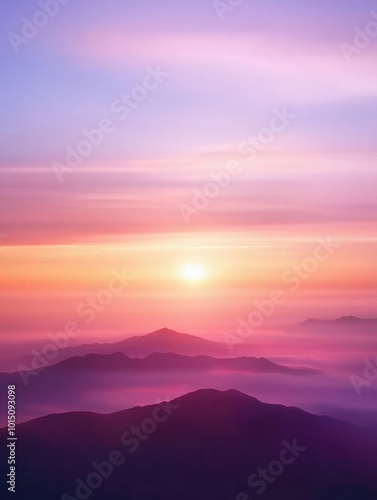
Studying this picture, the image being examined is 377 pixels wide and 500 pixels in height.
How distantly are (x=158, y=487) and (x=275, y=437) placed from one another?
4.07 meters

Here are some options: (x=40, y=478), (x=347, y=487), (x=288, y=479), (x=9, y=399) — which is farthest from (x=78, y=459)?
(x=347, y=487)

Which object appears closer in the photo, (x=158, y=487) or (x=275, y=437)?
(x=158, y=487)

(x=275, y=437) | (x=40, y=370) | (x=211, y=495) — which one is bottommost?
(x=211, y=495)

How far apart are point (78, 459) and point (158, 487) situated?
238cm

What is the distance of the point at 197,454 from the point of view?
22.2 metres

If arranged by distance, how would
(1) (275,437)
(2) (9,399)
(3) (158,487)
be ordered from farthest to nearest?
(1) (275,437) < (3) (158,487) < (2) (9,399)

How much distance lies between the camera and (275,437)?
23125 mm

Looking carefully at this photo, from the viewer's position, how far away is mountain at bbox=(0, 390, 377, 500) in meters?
20.7

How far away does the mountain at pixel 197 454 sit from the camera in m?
20.7

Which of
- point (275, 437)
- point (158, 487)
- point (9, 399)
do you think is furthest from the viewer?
point (275, 437)

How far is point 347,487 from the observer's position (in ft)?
69.1

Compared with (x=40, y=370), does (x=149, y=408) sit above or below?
below

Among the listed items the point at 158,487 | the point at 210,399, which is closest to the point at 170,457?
the point at 158,487

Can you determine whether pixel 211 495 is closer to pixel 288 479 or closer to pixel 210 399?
pixel 288 479
